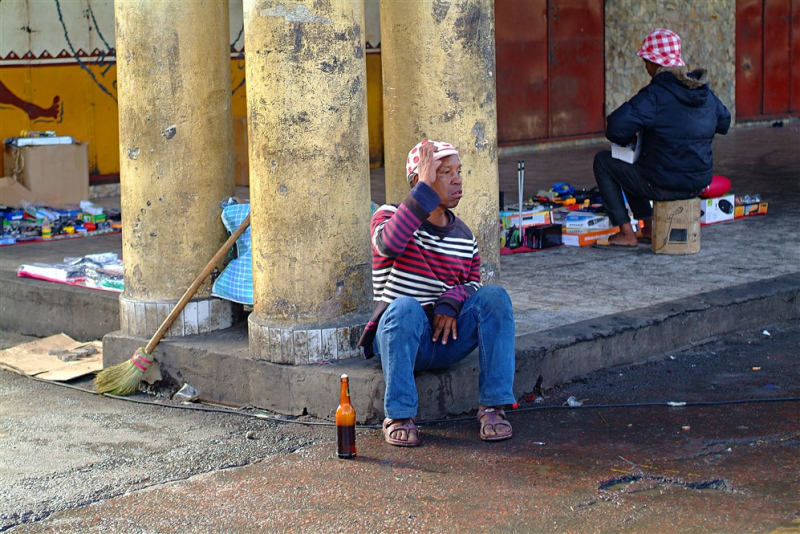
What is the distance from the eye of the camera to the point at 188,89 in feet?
20.2

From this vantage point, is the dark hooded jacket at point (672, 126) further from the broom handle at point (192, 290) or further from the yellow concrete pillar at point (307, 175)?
the broom handle at point (192, 290)

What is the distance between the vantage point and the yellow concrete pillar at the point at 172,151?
6.11 m

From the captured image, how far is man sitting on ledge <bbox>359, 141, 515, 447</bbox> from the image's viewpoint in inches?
195

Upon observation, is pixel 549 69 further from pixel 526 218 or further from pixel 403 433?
pixel 403 433

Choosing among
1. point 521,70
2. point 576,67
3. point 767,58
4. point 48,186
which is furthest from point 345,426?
point 767,58

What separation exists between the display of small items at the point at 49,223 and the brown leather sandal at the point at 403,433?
6.14 metres

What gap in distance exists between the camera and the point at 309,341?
18.2 ft

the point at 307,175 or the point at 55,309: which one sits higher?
the point at 307,175

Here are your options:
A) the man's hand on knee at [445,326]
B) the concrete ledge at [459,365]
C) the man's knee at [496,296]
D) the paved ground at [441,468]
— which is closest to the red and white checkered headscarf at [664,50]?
the concrete ledge at [459,365]

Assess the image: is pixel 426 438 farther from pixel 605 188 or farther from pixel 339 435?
pixel 605 188

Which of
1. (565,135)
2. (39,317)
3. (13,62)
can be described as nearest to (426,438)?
(39,317)

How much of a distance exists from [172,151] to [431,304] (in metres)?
1.87

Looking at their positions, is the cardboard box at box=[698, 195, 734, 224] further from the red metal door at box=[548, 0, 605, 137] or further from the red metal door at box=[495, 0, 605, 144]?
the red metal door at box=[548, 0, 605, 137]

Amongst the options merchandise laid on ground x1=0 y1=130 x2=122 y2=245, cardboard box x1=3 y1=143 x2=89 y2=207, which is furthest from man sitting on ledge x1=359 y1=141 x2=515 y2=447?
cardboard box x1=3 y1=143 x2=89 y2=207
